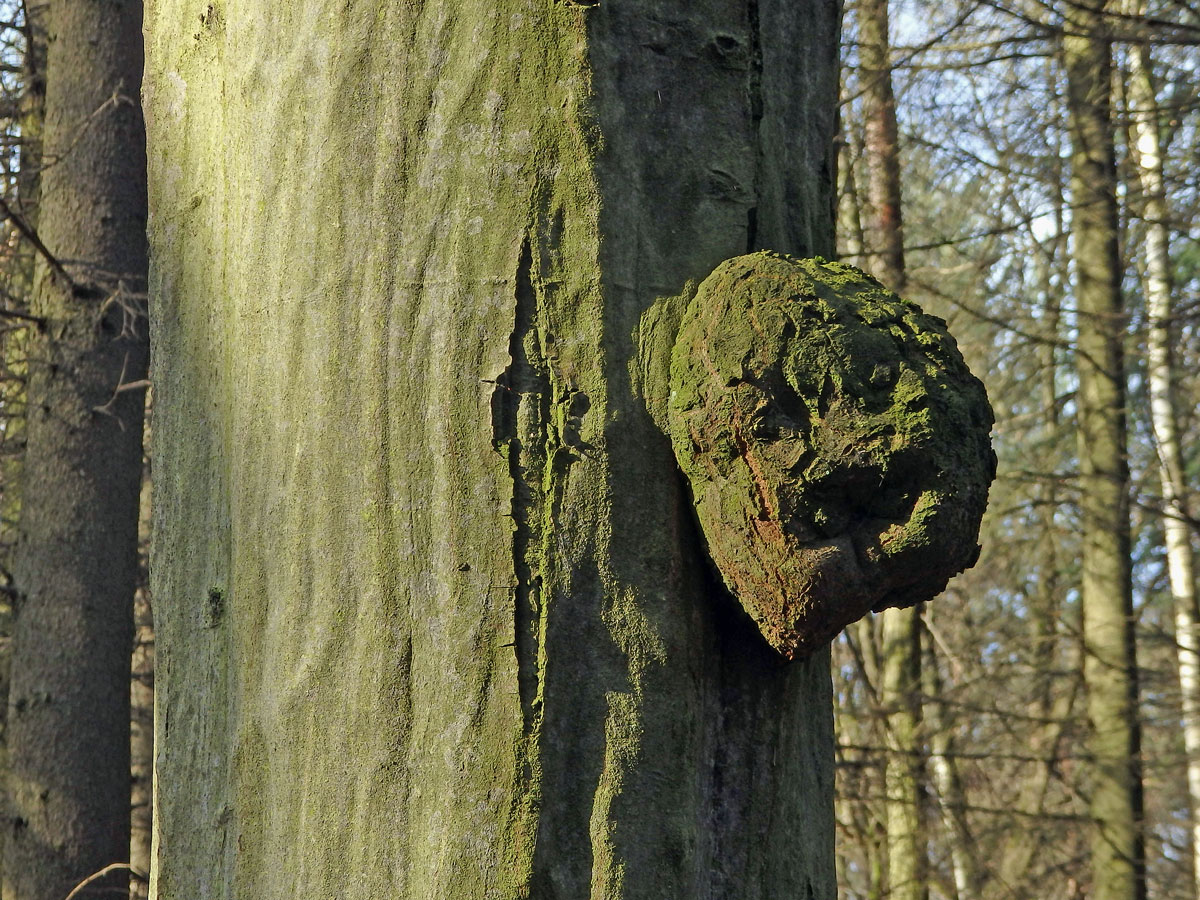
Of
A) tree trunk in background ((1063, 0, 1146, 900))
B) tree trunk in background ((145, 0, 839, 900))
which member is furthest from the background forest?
tree trunk in background ((145, 0, 839, 900))

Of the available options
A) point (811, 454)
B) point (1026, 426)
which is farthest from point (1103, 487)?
point (811, 454)

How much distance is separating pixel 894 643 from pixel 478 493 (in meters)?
6.93

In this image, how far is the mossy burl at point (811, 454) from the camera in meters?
0.83

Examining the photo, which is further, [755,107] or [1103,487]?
[1103,487]

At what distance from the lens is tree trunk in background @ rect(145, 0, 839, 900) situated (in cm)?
81

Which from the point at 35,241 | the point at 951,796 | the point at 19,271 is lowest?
the point at 951,796

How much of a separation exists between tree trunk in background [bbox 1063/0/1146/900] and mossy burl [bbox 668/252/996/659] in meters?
6.23

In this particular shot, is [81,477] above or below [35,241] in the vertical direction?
below

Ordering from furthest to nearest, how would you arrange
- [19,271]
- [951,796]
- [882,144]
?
[951,796], [882,144], [19,271]

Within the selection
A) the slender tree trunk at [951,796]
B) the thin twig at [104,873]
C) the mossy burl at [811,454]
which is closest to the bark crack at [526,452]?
the mossy burl at [811,454]

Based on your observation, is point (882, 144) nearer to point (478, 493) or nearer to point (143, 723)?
point (143, 723)

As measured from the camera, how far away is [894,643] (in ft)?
24.0

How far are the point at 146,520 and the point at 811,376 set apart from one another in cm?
736

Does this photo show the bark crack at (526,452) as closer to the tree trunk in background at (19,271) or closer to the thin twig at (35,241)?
the thin twig at (35,241)
